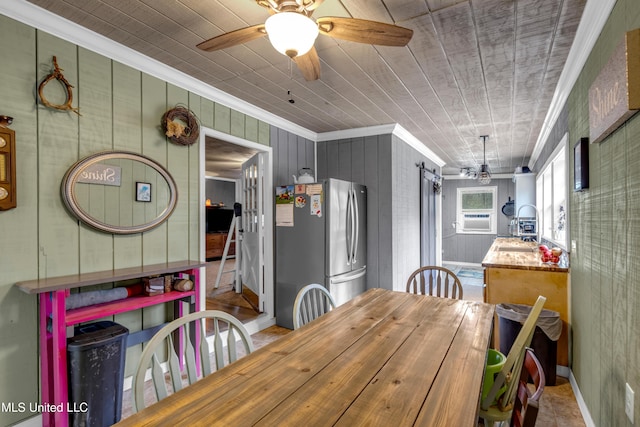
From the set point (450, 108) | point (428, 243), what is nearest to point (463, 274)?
point (428, 243)

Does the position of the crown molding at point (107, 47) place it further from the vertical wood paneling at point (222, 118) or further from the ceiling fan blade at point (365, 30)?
the ceiling fan blade at point (365, 30)

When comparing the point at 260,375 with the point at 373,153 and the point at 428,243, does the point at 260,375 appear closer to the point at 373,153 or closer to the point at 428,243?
the point at 373,153

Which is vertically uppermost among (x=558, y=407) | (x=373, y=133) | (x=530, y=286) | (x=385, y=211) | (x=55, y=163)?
(x=373, y=133)

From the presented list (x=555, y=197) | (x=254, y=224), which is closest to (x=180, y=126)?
(x=254, y=224)

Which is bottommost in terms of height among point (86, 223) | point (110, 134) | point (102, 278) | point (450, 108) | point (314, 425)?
point (314, 425)

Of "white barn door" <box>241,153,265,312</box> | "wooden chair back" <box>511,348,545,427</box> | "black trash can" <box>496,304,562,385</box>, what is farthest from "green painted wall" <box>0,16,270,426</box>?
"black trash can" <box>496,304,562,385</box>

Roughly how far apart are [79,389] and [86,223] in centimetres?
100

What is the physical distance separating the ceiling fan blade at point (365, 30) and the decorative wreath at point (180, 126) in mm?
1595

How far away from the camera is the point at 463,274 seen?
7250 millimetres

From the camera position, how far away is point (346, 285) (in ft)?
12.4

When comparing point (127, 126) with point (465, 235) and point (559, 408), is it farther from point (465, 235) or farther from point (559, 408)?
point (465, 235)

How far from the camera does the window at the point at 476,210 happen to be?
8547mm

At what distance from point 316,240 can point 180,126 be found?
68.9 inches

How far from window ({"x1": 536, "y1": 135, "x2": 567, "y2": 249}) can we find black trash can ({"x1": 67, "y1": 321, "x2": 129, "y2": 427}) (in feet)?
11.7
